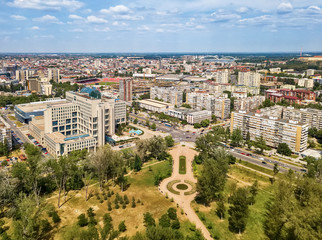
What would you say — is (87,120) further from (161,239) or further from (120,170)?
(161,239)

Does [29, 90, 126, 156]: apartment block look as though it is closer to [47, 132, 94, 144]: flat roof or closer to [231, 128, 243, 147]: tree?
[47, 132, 94, 144]: flat roof

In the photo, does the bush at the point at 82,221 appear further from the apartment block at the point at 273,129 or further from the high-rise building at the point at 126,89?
the high-rise building at the point at 126,89

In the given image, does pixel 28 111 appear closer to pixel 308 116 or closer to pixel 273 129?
pixel 273 129

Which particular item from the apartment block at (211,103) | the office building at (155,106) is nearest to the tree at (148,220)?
the office building at (155,106)

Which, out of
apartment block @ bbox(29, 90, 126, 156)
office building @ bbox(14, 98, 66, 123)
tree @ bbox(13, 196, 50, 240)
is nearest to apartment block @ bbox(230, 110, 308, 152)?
apartment block @ bbox(29, 90, 126, 156)

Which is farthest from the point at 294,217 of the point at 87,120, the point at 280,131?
the point at 87,120

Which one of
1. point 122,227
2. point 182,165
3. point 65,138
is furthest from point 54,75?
point 122,227
